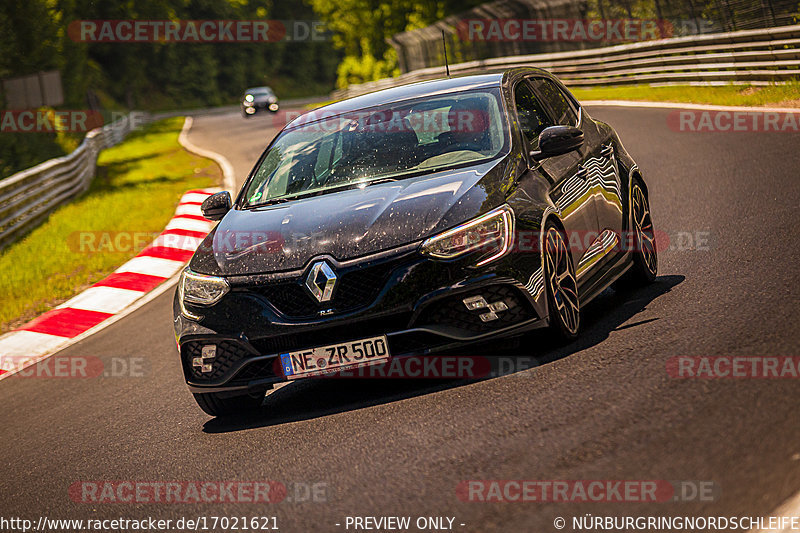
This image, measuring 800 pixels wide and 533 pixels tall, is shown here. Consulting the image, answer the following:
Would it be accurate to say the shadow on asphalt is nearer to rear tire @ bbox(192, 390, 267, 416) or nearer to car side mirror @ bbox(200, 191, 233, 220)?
rear tire @ bbox(192, 390, 267, 416)

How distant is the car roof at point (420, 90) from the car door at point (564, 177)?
19cm

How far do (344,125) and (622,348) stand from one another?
99.5 inches

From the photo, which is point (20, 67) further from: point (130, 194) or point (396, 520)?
point (396, 520)

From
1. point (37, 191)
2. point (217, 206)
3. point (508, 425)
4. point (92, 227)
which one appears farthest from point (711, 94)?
point (508, 425)

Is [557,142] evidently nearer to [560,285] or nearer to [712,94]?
[560,285]

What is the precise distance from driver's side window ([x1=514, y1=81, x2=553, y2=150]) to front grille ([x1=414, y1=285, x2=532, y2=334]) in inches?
54.0

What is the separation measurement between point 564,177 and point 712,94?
1551 cm

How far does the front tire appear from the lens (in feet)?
18.4

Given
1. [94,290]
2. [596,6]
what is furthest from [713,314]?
[596,6]

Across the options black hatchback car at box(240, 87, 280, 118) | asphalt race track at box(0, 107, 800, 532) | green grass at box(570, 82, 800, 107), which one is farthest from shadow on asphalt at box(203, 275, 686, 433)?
black hatchback car at box(240, 87, 280, 118)

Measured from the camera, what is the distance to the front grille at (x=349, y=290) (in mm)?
5305

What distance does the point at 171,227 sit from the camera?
15156mm

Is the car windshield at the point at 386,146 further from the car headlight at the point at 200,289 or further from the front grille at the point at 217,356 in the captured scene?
the front grille at the point at 217,356

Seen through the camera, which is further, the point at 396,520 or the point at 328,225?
the point at 328,225
